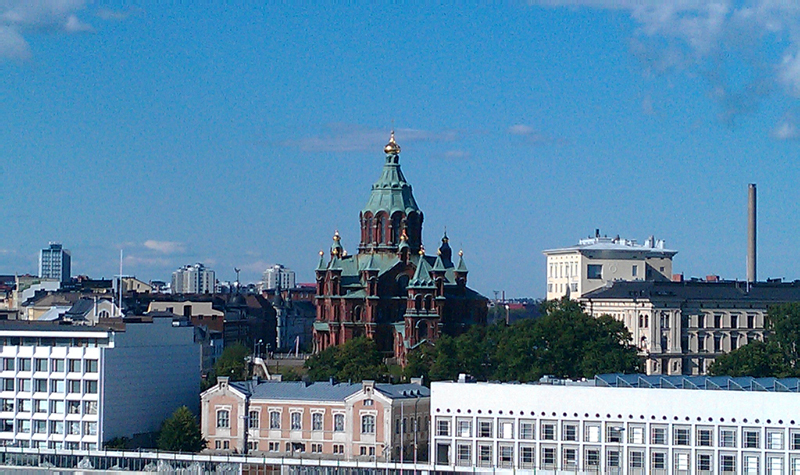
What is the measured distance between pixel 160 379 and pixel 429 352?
42.8 metres

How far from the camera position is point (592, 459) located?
326ft

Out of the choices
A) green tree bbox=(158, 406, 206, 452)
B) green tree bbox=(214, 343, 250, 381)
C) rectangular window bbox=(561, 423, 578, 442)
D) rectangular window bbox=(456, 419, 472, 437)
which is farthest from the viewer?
green tree bbox=(214, 343, 250, 381)

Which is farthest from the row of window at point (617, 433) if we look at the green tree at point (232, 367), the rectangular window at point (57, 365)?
the green tree at point (232, 367)

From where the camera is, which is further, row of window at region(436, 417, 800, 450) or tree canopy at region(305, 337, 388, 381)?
tree canopy at region(305, 337, 388, 381)

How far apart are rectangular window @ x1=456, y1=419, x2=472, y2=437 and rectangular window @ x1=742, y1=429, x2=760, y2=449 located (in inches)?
655

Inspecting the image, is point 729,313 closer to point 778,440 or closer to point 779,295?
point 779,295

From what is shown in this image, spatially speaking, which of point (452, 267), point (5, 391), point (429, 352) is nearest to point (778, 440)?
point (5, 391)

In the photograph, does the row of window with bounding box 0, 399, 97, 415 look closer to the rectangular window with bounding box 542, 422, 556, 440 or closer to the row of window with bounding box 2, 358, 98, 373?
the row of window with bounding box 2, 358, 98, 373

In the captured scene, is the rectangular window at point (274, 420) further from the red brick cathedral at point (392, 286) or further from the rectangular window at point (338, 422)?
the red brick cathedral at point (392, 286)

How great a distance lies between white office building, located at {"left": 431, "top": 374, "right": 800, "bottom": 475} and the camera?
95.8 metres

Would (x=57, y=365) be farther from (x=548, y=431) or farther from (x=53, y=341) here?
(x=548, y=431)

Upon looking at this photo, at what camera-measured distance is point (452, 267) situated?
615ft

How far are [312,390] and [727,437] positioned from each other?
3093 cm

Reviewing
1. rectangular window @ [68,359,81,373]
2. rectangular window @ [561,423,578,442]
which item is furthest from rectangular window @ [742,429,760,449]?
rectangular window @ [68,359,81,373]
